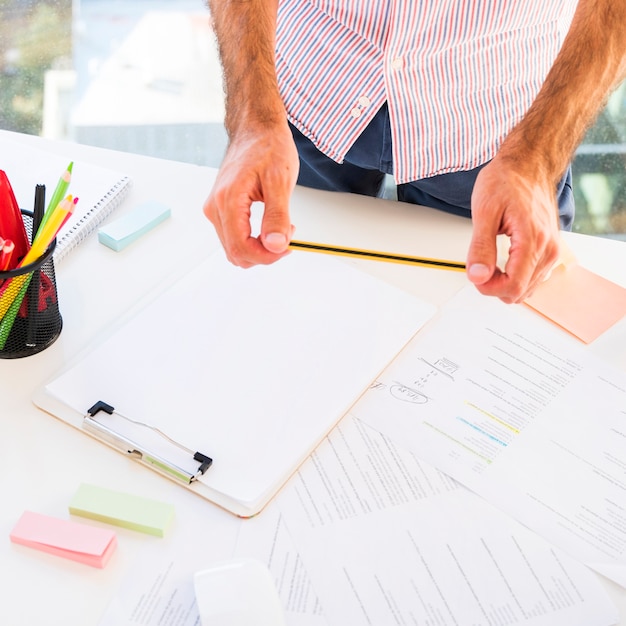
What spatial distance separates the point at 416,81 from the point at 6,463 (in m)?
0.69

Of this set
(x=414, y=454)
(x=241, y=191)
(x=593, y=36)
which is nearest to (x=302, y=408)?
(x=414, y=454)

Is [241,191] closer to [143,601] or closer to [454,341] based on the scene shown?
[454,341]

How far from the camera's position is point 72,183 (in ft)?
3.44

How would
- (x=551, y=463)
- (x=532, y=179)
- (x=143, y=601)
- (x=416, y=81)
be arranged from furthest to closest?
(x=416, y=81) → (x=532, y=179) → (x=551, y=463) → (x=143, y=601)

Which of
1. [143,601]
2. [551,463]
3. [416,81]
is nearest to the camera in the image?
[143,601]

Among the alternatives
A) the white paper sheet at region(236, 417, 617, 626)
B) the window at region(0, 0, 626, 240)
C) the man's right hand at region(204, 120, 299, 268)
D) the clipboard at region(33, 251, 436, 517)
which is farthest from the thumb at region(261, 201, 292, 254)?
the window at region(0, 0, 626, 240)

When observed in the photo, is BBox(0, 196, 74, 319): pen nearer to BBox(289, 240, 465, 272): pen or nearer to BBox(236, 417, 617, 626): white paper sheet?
BBox(289, 240, 465, 272): pen

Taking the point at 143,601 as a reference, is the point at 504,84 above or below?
above

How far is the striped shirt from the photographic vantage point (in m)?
0.99

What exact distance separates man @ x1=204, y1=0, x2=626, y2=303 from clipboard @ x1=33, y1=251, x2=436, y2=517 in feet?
0.30

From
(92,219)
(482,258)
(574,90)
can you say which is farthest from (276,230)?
(574,90)

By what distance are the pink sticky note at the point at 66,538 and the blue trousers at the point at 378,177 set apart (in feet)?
2.12

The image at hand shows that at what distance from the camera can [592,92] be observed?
946mm

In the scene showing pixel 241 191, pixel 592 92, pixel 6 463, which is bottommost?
pixel 6 463
